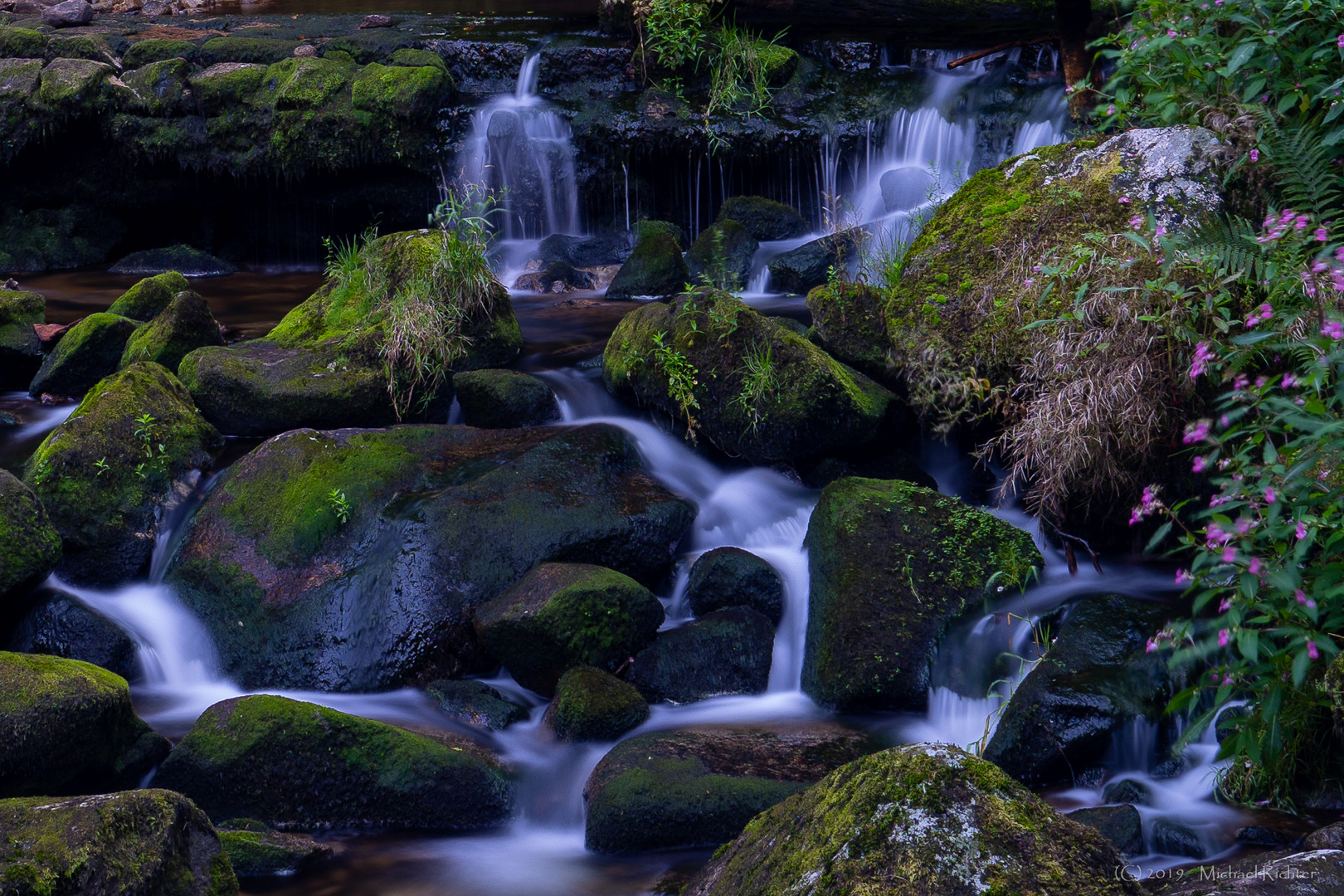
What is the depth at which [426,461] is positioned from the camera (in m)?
5.84

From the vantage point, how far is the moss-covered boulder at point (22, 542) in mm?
4844

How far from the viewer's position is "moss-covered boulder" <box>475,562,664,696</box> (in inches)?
185

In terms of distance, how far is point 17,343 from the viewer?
791 centimetres

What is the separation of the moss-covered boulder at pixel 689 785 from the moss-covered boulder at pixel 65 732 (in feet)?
5.94

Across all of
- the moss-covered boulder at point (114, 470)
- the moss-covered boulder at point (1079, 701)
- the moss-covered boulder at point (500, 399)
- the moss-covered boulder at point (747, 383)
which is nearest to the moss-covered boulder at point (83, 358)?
the moss-covered boulder at point (114, 470)

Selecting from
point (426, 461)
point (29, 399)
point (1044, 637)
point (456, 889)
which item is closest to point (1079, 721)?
point (1044, 637)

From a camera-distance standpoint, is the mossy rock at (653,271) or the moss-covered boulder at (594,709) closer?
the moss-covered boulder at (594,709)

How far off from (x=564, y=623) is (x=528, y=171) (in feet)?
25.0

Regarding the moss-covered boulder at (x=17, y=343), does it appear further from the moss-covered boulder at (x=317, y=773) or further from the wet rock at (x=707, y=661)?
the wet rock at (x=707, y=661)

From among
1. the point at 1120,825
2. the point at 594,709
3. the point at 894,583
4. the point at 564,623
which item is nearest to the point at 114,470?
the point at 564,623

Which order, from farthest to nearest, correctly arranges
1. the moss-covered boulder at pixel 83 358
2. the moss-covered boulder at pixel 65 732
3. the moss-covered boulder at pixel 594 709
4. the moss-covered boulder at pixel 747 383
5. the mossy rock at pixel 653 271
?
1. the mossy rock at pixel 653 271
2. the moss-covered boulder at pixel 83 358
3. the moss-covered boulder at pixel 747 383
4. the moss-covered boulder at pixel 594 709
5. the moss-covered boulder at pixel 65 732

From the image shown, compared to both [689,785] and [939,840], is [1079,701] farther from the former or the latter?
[939,840]

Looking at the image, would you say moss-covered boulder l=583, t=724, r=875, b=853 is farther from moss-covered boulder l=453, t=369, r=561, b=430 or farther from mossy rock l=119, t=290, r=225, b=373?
mossy rock l=119, t=290, r=225, b=373

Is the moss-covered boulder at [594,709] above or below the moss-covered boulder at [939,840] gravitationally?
below
